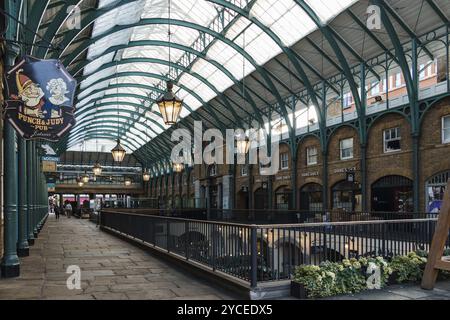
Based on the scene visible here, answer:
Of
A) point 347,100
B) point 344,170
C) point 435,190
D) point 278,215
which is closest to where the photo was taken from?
point 435,190

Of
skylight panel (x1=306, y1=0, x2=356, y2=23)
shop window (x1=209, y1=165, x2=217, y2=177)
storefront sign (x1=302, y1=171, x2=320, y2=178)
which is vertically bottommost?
storefront sign (x1=302, y1=171, x2=320, y2=178)

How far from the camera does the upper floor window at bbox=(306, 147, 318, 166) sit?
2756 centimetres

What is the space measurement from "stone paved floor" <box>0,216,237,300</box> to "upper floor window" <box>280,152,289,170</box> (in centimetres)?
1893

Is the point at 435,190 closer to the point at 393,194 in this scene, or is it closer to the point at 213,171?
the point at 393,194

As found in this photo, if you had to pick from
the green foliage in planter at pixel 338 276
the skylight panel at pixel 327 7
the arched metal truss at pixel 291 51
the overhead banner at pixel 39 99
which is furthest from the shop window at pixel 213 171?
the green foliage in planter at pixel 338 276

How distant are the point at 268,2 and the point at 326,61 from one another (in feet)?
16.1

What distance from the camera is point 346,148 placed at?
81.3ft

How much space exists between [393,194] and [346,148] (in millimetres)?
4301

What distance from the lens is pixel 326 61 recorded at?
25.4 meters

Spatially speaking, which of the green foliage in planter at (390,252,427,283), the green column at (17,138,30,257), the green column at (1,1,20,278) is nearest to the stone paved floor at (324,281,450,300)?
the green foliage in planter at (390,252,427,283)

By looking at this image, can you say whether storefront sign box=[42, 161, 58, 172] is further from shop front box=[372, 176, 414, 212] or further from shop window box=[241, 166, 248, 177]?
shop front box=[372, 176, 414, 212]

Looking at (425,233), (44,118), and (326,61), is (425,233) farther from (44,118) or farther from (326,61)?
(326,61)

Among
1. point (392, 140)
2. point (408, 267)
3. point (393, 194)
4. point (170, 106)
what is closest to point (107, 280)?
point (170, 106)

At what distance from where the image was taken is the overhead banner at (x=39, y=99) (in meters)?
7.40
